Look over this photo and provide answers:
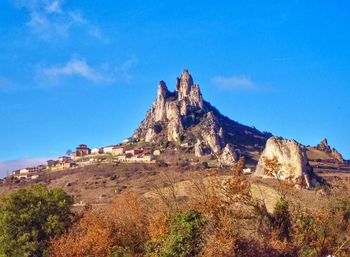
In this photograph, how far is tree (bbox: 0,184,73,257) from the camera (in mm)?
36938

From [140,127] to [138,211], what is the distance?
15680 centimetres

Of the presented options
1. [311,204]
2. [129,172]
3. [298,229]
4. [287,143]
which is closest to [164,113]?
[129,172]

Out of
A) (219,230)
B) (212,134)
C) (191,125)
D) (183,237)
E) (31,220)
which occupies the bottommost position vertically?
(183,237)

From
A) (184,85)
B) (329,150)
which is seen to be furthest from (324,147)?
(184,85)

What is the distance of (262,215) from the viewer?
32.0m

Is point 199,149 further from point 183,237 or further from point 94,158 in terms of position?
point 183,237

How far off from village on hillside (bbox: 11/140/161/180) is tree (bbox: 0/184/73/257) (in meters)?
105

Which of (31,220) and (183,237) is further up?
(31,220)

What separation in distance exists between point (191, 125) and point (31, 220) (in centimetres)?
13668

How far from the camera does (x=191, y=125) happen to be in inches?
6855

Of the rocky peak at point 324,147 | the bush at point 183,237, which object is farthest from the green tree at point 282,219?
the rocky peak at point 324,147

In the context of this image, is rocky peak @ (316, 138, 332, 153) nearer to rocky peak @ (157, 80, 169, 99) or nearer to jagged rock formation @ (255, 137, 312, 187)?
rocky peak @ (157, 80, 169, 99)

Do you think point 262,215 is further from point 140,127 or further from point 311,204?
point 140,127

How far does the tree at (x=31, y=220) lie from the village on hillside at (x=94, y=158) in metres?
105
